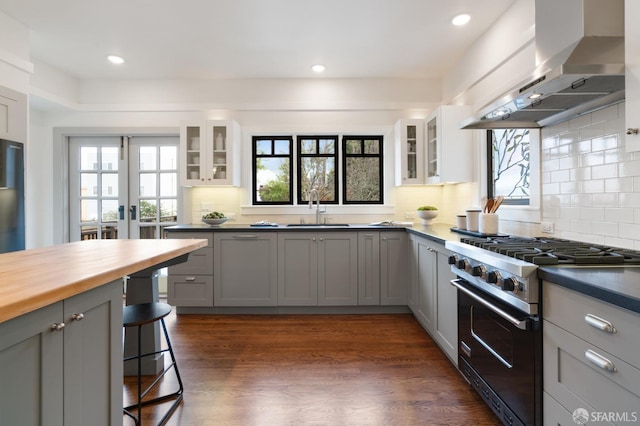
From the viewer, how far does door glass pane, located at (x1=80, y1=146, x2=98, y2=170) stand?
14.3 ft

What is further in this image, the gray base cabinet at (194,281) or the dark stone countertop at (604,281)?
the gray base cabinet at (194,281)

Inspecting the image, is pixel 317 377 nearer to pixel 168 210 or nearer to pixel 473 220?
pixel 473 220

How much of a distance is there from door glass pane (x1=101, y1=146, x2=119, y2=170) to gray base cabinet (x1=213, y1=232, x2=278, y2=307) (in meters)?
2.01

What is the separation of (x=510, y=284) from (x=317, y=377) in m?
1.44

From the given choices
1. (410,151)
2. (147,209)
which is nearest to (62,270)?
(147,209)

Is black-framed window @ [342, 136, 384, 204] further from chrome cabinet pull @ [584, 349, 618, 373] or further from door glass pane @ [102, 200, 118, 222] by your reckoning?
chrome cabinet pull @ [584, 349, 618, 373]

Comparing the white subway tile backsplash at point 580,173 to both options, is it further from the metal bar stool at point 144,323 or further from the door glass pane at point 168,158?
the door glass pane at point 168,158

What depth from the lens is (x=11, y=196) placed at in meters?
2.76

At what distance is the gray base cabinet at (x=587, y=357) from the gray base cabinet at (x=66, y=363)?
5.63 ft

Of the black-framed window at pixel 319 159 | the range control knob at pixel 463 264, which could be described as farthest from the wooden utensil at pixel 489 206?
the black-framed window at pixel 319 159

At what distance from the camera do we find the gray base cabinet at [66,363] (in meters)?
0.89

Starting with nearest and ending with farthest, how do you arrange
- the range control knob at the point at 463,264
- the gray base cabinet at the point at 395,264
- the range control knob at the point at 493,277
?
1. the range control knob at the point at 493,277
2. the range control knob at the point at 463,264
3. the gray base cabinet at the point at 395,264

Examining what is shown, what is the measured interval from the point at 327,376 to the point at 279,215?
93.5 inches

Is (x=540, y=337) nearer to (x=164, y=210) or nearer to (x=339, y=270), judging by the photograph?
(x=339, y=270)
